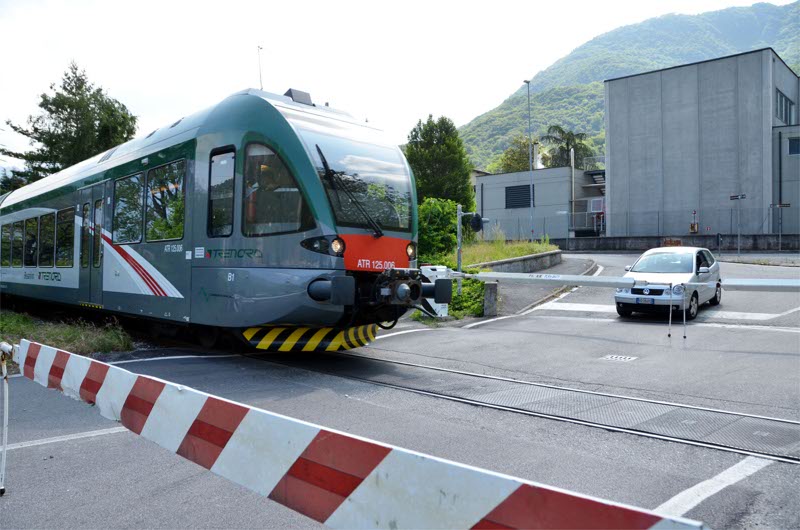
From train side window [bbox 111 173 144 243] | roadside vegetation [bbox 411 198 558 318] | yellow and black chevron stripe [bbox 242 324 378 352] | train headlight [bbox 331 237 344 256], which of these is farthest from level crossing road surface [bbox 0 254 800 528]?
roadside vegetation [bbox 411 198 558 318]

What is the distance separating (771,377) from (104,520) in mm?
7586

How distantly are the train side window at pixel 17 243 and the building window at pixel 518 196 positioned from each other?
4323 centimetres

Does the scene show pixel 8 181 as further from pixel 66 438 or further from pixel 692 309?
pixel 66 438

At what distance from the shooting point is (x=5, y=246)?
58.2 feet

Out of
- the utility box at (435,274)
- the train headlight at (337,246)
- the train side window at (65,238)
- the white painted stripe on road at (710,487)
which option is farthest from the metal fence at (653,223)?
the white painted stripe on road at (710,487)

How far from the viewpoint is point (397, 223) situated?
8.84 meters

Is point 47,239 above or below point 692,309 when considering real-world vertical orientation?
above

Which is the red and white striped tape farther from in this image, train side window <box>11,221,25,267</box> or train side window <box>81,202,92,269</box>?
train side window <box>11,221,25,267</box>

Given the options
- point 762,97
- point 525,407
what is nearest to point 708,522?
point 525,407

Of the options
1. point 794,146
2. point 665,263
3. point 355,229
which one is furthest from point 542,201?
point 355,229

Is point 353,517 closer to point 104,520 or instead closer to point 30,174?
point 104,520

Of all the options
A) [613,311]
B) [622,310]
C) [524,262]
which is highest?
[524,262]

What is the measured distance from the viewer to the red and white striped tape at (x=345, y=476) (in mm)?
1741

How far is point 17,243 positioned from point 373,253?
12681 millimetres
